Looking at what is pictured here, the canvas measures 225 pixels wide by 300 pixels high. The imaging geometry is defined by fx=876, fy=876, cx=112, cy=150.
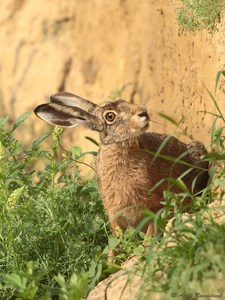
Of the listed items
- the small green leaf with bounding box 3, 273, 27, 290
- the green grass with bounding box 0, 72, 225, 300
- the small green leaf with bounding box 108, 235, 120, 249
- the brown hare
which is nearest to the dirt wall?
the brown hare

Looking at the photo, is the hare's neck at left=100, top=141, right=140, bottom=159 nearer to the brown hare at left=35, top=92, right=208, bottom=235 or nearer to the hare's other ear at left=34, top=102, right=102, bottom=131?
the brown hare at left=35, top=92, right=208, bottom=235

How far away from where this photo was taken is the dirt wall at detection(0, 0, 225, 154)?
26.7 feet

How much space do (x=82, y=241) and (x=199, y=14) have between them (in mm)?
2077

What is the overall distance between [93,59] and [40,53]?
82 centimetres

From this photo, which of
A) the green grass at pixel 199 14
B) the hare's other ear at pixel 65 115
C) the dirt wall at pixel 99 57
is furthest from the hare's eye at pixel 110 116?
the green grass at pixel 199 14

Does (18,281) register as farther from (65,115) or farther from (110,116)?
(65,115)

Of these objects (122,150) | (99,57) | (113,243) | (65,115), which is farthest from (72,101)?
(99,57)

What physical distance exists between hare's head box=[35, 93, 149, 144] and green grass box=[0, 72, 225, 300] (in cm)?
31

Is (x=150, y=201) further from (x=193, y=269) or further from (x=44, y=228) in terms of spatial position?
(x=193, y=269)

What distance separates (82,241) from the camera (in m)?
6.81

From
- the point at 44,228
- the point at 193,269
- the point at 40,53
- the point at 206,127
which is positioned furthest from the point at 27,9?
the point at 193,269

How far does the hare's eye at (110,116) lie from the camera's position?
23.6 ft

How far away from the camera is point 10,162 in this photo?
703cm

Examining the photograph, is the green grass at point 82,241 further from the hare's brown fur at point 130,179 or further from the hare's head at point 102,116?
the hare's head at point 102,116
